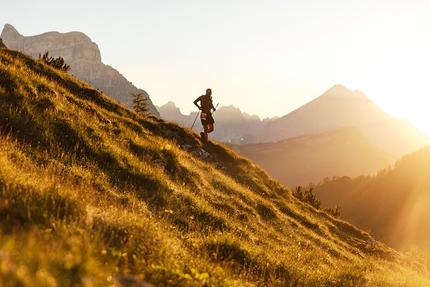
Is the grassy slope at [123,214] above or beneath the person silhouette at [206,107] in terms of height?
beneath

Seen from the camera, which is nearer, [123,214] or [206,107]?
[123,214]

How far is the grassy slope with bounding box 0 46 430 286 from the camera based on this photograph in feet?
12.8

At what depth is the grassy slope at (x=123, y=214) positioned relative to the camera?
12.8 ft

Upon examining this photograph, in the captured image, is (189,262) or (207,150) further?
(207,150)

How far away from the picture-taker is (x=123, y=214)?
5.61 metres

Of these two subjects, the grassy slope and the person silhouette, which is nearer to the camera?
the grassy slope

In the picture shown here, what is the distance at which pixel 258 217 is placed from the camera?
43.1 ft

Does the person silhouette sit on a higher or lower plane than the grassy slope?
higher

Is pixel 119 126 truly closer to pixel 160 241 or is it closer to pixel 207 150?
pixel 207 150

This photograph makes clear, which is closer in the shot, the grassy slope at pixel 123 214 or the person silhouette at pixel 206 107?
the grassy slope at pixel 123 214

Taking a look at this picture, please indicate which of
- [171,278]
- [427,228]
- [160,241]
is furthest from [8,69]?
[427,228]

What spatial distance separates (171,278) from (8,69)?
38.8 feet

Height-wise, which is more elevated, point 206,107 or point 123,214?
point 206,107

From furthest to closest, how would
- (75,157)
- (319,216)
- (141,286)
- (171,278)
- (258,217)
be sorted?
(319,216), (258,217), (75,157), (171,278), (141,286)
